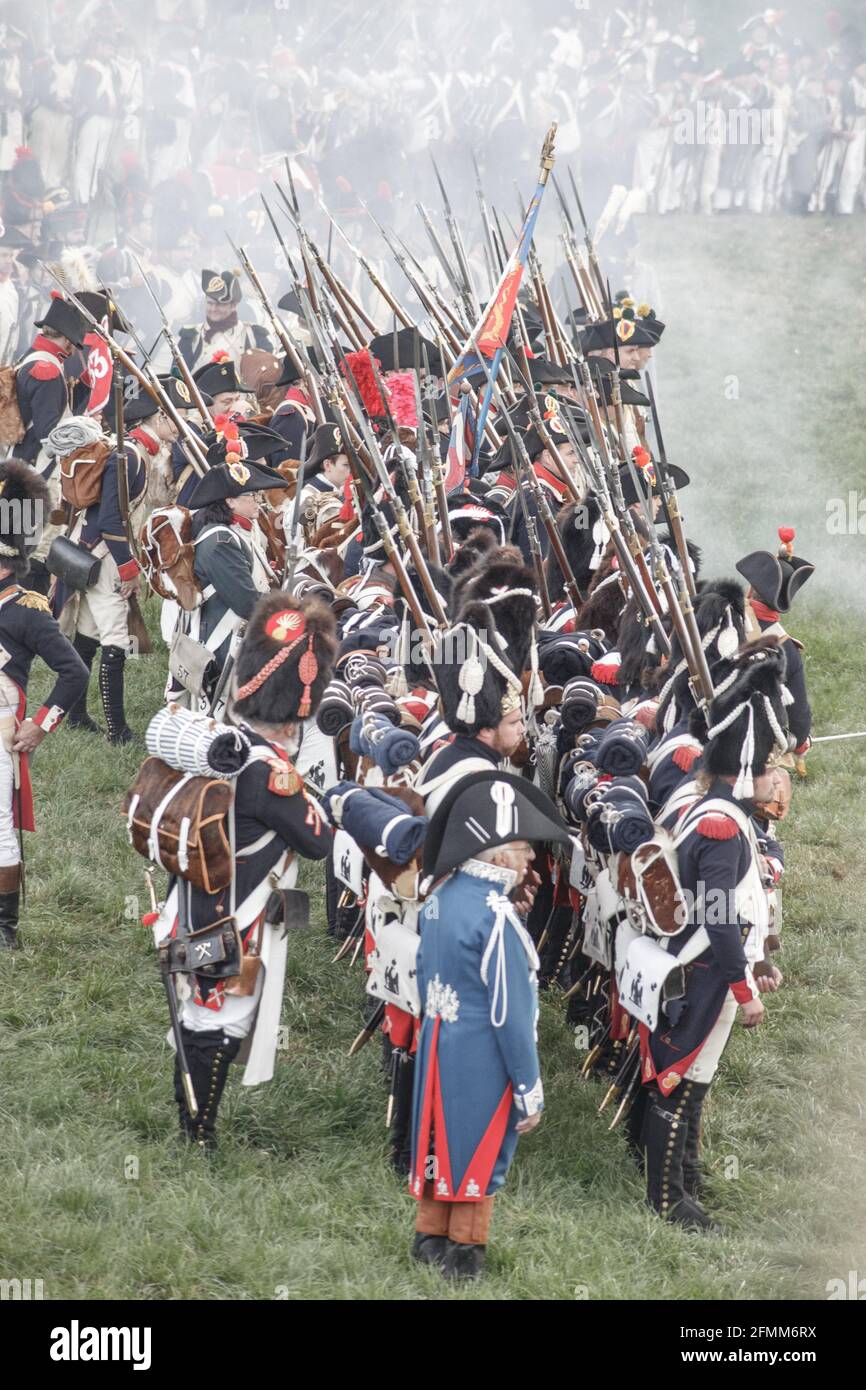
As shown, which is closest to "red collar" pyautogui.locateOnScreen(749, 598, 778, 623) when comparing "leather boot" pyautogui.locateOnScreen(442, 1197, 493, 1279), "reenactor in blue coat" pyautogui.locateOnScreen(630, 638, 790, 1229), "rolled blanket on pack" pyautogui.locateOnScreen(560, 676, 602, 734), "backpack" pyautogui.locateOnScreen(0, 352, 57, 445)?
"rolled blanket on pack" pyautogui.locateOnScreen(560, 676, 602, 734)

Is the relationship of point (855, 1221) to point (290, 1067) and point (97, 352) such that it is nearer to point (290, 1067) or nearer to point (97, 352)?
point (290, 1067)

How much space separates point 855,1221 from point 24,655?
376 centimetres

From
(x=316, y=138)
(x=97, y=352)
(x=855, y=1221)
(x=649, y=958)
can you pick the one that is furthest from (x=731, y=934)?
(x=316, y=138)

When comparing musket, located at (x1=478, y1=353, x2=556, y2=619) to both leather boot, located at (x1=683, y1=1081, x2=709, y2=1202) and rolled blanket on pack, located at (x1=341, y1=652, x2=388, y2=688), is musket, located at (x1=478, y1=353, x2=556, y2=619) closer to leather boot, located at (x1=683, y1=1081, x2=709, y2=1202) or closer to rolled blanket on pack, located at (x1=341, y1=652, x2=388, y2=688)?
rolled blanket on pack, located at (x1=341, y1=652, x2=388, y2=688)

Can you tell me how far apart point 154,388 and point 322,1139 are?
15.5 feet

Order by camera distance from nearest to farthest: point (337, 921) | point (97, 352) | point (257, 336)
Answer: point (337, 921)
point (97, 352)
point (257, 336)

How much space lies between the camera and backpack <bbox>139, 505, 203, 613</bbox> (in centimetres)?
814

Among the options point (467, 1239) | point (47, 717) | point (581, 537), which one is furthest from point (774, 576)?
point (467, 1239)

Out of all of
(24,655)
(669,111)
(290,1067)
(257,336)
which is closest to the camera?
(290,1067)

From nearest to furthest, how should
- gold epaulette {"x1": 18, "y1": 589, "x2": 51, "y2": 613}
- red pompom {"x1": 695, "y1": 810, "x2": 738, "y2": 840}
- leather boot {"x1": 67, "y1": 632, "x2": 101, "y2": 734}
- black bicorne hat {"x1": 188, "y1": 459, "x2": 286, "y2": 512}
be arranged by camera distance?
red pompom {"x1": 695, "y1": 810, "x2": 738, "y2": 840}
gold epaulette {"x1": 18, "y1": 589, "x2": 51, "y2": 613}
black bicorne hat {"x1": 188, "y1": 459, "x2": 286, "y2": 512}
leather boot {"x1": 67, "y1": 632, "x2": 101, "y2": 734}

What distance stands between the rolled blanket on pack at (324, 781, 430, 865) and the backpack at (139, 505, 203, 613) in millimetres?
3341

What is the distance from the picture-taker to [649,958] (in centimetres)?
539

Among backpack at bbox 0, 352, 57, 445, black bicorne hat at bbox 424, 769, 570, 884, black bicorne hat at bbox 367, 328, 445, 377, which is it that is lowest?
black bicorne hat at bbox 424, 769, 570, 884

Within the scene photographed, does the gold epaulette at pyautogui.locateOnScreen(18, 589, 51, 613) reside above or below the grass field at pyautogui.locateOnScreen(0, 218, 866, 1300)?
above
